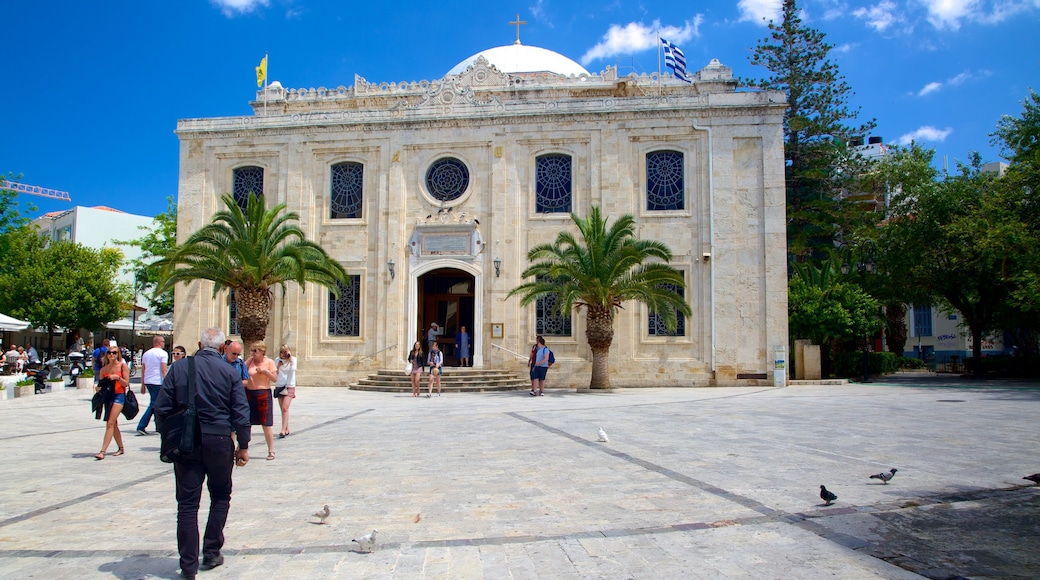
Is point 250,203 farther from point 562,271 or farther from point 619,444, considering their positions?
point 619,444

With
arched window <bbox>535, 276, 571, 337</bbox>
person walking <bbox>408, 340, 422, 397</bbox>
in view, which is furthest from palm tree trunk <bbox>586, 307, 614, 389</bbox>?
person walking <bbox>408, 340, 422, 397</bbox>

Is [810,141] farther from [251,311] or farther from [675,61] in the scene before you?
[251,311]

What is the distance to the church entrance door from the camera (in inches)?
1005

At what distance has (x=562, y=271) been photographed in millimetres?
20375

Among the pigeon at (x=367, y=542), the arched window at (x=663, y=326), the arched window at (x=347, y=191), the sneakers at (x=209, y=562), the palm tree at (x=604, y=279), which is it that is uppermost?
the arched window at (x=347, y=191)

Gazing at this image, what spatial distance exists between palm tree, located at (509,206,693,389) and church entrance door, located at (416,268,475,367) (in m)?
4.88

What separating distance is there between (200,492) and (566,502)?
A: 310 centimetres

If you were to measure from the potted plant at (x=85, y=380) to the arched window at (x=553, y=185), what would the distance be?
50.2 feet

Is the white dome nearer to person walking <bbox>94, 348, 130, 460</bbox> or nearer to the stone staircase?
the stone staircase

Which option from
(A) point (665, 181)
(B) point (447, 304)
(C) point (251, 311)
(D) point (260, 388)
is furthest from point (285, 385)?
(A) point (665, 181)

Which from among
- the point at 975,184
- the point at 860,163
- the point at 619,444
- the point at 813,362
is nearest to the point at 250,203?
the point at 619,444

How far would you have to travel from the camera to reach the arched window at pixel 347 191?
24.9 metres

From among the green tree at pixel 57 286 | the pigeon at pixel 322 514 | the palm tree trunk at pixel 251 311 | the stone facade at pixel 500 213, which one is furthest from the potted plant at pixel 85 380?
the pigeon at pixel 322 514

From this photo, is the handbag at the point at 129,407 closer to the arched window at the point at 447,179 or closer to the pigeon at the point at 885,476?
the pigeon at the point at 885,476
